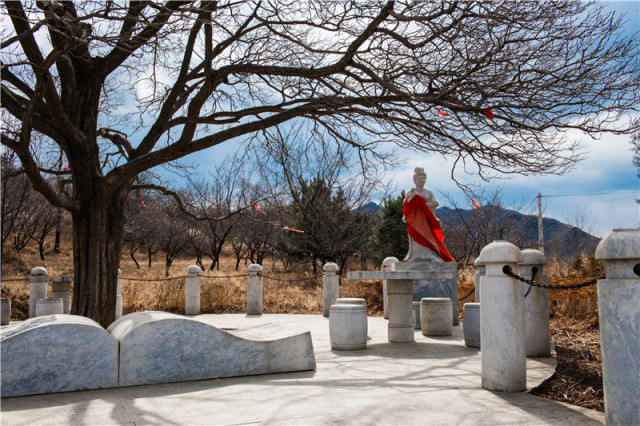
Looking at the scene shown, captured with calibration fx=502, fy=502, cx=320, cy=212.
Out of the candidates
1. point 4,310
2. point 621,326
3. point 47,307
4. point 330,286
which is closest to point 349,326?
point 621,326

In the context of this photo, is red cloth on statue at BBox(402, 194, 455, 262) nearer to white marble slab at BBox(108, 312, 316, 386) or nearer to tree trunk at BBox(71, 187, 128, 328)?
white marble slab at BBox(108, 312, 316, 386)

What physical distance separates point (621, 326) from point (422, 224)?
7600 millimetres

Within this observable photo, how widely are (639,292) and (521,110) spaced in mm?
5689

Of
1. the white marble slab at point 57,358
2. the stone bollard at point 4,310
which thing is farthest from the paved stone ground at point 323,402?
the stone bollard at point 4,310

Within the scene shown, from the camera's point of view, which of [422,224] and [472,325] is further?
[422,224]

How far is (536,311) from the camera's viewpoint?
7094 millimetres

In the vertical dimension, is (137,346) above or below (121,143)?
below

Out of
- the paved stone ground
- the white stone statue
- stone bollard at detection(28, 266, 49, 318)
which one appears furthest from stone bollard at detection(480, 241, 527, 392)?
Answer: stone bollard at detection(28, 266, 49, 318)

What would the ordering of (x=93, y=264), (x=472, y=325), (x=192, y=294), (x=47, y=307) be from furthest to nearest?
(x=192, y=294) → (x=47, y=307) → (x=93, y=264) → (x=472, y=325)

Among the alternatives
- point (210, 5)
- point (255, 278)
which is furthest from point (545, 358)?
point (255, 278)

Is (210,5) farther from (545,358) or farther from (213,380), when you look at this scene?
(545,358)

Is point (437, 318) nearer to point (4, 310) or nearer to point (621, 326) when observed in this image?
point (621, 326)

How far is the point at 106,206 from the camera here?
9.43 m

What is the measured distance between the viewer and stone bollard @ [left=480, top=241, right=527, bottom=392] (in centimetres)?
512
